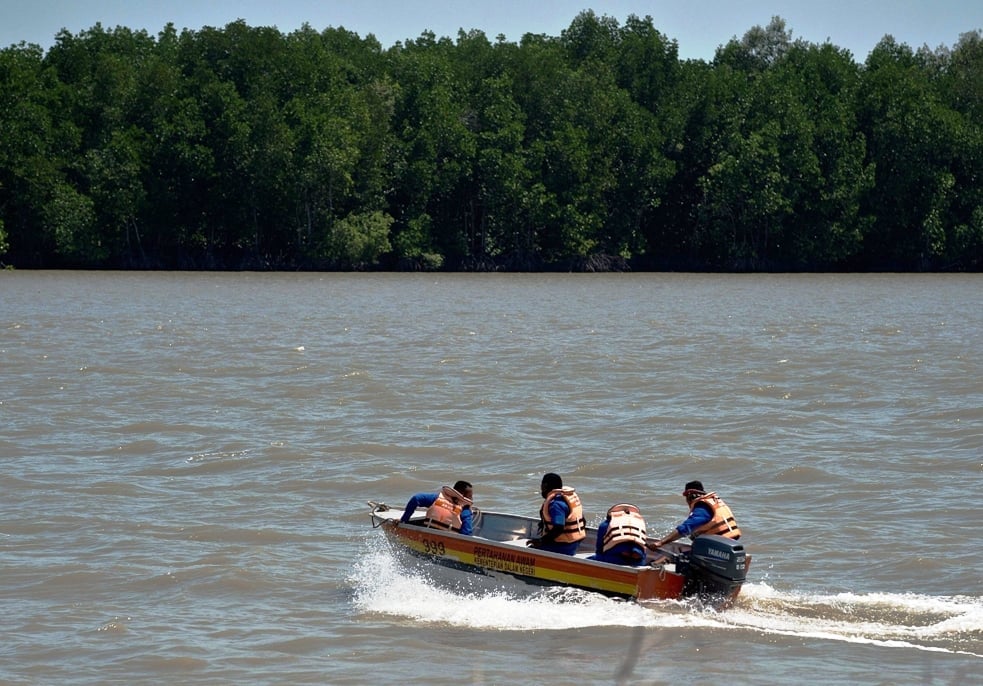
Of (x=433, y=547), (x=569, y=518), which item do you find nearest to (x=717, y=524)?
(x=569, y=518)

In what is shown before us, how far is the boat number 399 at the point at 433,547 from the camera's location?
1491cm

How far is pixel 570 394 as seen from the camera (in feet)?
95.1

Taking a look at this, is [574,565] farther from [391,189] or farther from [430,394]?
[391,189]

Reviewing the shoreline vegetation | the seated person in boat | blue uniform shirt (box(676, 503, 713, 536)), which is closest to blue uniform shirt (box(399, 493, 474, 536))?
the seated person in boat

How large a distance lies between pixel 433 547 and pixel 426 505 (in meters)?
0.51

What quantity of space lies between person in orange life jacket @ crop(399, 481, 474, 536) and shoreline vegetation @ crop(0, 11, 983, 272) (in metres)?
65.5

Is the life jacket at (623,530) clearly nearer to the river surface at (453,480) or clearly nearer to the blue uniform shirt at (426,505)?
the river surface at (453,480)

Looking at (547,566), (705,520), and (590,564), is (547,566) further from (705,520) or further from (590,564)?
(705,520)

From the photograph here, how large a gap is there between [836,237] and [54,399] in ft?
207

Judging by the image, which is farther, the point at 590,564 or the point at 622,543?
the point at 622,543

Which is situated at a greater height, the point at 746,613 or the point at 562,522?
the point at 562,522

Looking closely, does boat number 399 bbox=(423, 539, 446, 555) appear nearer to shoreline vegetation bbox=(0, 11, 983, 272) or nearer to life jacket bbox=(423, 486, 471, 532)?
life jacket bbox=(423, 486, 471, 532)

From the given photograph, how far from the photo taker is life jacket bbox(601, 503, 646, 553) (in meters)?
14.1

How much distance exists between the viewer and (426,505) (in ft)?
50.1
